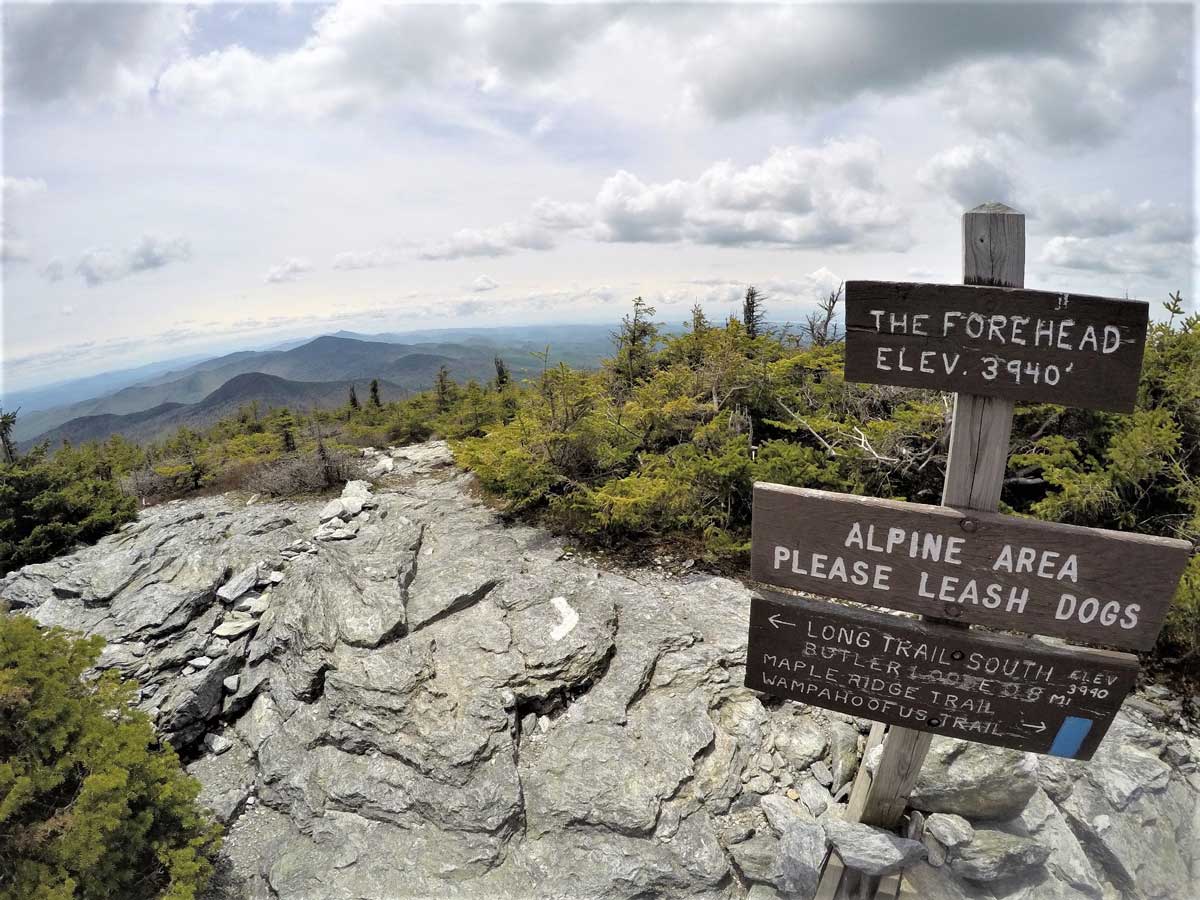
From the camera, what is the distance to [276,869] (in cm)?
519

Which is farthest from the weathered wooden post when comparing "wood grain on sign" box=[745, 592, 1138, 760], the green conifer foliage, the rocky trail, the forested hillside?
the green conifer foliage

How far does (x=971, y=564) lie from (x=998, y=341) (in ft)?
3.78

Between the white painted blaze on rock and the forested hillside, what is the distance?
5.25 feet

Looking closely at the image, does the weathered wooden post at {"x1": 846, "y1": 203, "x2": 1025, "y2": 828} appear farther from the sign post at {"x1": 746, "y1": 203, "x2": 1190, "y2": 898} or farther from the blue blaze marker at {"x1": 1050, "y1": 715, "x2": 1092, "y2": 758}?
the blue blaze marker at {"x1": 1050, "y1": 715, "x2": 1092, "y2": 758}

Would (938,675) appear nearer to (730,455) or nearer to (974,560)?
(974,560)

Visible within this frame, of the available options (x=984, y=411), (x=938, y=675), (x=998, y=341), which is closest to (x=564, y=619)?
(x=938, y=675)

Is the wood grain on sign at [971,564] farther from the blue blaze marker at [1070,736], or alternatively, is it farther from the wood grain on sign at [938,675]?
the blue blaze marker at [1070,736]

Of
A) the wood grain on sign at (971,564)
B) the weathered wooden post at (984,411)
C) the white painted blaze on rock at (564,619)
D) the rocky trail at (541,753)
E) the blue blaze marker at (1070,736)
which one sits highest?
the weathered wooden post at (984,411)

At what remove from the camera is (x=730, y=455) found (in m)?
8.03

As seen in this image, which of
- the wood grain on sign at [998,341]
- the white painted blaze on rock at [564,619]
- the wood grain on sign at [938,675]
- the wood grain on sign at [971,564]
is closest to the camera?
the wood grain on sign at [998,341]

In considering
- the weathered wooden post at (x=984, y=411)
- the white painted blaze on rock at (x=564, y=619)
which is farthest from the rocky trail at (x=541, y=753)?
the weathered wooden post at (x=984, y=411)

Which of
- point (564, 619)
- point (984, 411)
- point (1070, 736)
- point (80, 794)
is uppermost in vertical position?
point (984, 411)

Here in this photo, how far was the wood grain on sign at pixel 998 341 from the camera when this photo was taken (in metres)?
2.52

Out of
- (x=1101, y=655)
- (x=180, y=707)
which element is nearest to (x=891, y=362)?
(x=1101, y=655)
